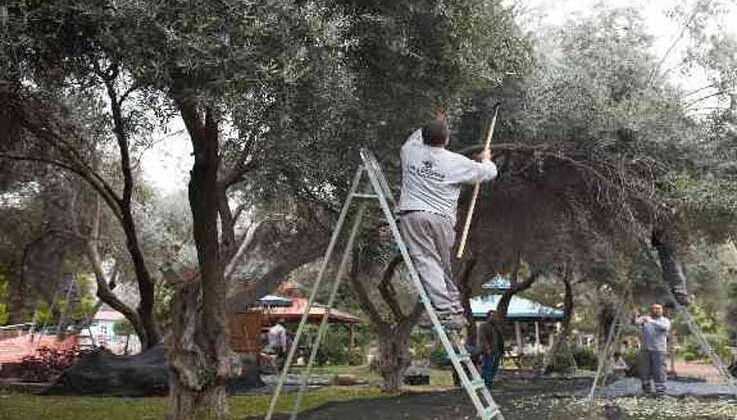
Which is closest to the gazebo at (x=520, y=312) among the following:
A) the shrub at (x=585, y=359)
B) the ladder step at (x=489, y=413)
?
the shrub at (x=585, y=359)

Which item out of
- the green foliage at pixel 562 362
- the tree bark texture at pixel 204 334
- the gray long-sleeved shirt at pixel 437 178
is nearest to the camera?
the gray long-sleeved shirt at pixel 437 178

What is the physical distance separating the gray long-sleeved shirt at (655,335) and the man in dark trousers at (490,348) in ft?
12.4

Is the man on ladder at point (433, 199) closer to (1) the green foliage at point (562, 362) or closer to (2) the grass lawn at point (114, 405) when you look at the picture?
(2) the grass lawn at point (114, 405)

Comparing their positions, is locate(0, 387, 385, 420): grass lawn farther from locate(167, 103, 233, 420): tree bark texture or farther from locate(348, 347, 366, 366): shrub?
locate(348, 347, 366, 366): shrub

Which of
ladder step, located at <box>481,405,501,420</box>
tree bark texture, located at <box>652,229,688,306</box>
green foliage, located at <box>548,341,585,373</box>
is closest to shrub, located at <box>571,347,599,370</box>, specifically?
green foliage, located at <box>548,341,585,373</box>

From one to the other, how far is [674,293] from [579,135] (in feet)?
9.60

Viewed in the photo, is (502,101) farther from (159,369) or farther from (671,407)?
(159,369)

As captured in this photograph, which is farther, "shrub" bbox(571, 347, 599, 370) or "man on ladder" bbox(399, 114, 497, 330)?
"shrub" bbox(571, 347, 599, 370)

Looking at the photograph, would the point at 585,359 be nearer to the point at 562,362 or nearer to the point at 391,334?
the point at 562,362

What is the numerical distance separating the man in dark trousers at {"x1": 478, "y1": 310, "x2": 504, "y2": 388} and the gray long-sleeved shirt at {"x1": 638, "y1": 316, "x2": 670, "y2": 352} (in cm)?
378

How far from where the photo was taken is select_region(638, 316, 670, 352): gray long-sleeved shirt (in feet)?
52.3

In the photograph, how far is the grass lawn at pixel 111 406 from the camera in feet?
43.8

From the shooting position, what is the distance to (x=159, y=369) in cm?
1733

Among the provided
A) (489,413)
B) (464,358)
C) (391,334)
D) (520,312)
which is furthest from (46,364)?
(520,312)
